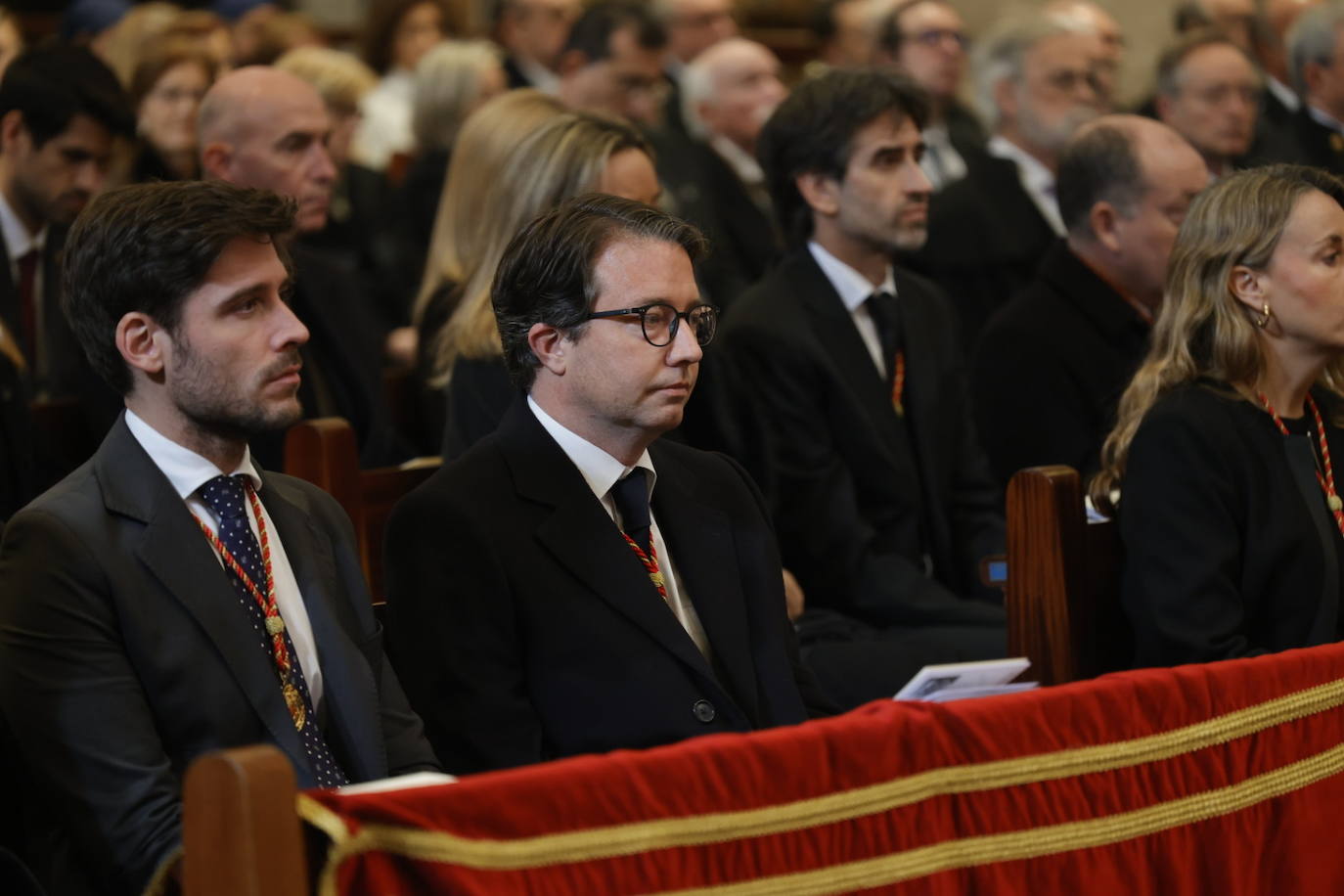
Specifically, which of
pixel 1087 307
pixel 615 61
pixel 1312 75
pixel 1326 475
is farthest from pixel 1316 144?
pixel 1326 475

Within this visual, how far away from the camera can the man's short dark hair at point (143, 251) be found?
2.30 meters

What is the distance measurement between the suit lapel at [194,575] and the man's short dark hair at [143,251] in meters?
0.19

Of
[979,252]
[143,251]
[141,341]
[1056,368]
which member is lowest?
[1056,368]

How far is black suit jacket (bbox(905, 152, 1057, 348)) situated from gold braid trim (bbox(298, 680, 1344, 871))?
11.7 feet

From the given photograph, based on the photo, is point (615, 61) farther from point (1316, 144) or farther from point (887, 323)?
point (887, 323)

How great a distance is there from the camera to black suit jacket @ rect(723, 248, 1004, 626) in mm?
3844

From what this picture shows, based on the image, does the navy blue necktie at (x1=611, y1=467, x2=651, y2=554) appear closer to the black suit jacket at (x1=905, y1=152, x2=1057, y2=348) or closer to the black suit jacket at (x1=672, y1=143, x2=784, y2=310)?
the black suit jacket at (x1=905, y1=152, x2=1057, y2=348)

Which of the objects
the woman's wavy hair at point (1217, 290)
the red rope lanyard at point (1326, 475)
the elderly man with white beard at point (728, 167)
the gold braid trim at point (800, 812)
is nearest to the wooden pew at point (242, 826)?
the gold braid trim at point (800, 812)

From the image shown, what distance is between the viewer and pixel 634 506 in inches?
103

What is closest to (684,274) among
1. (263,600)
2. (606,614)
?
(606,614)

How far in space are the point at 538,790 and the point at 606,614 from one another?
0.77m

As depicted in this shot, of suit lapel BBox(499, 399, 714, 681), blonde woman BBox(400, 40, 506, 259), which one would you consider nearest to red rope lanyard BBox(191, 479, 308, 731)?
suit lapel BBox(499, 399, 714, 681)

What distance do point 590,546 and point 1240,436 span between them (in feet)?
4.10

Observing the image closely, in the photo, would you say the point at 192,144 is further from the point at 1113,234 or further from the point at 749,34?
the point at 749,34
